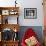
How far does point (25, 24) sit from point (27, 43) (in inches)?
32.1

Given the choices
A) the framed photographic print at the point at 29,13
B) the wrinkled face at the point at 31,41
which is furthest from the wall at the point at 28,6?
the wrinkled face at the point at 31,41

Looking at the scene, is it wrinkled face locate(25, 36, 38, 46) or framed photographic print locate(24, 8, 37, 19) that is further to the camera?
framed photographic print locate(24, 8, 37, 19)

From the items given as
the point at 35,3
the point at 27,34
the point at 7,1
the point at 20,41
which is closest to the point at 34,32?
the point at 27,34

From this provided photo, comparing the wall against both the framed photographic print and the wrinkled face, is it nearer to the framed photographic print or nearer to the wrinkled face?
the framed photographic print

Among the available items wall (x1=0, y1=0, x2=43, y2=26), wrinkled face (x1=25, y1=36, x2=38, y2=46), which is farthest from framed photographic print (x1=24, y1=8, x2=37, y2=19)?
wrinkled face (x1=25, y1=36, x2=38, y2=46)

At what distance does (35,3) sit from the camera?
19.4ft

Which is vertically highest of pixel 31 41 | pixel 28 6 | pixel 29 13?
pixel 28 6

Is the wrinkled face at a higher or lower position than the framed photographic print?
lower

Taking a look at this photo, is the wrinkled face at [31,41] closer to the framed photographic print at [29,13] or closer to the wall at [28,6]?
the wall at [28,6]

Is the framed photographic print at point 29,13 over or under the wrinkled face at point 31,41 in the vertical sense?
over

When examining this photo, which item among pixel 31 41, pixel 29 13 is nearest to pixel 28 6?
pixel 29 13

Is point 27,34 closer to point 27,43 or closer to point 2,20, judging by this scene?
point 27,43

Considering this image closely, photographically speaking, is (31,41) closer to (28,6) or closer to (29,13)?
(29,13)

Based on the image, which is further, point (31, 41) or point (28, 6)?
point (28, 6)
